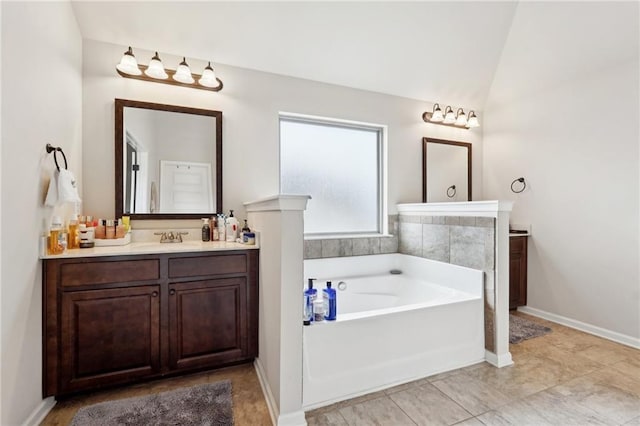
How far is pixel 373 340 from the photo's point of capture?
1869 millimetres

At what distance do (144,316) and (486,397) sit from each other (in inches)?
82.8

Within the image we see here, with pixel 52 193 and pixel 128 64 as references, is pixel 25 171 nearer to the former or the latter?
pixel 52 193

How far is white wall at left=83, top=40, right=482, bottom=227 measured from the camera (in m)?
2.29

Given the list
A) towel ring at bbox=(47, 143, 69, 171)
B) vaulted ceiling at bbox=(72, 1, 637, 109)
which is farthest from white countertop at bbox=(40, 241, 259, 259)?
vaulted ceiling at bbox=(72, 1, 637, 109)

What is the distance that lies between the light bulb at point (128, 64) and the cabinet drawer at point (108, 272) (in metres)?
1.40

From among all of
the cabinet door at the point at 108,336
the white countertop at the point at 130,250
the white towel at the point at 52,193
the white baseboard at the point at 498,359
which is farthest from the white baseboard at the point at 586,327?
the white towel at the point at 52,193

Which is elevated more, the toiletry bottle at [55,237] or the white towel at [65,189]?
the white towel at [65,189]

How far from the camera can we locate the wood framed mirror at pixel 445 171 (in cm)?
345

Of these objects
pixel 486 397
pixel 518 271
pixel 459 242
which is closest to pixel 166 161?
pixel 459 242

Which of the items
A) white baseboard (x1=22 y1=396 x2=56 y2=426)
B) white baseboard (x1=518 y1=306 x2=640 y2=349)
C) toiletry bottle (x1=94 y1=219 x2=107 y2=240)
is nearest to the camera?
white baseboard (x1=22 y1=396 x2=56 y2=426)

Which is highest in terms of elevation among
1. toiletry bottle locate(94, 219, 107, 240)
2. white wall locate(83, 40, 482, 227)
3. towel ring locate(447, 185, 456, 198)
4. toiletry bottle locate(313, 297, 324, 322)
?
white wall locate(83, 40, 482, 227)

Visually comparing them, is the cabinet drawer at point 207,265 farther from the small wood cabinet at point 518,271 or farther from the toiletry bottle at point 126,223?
the small wood cabinet at point 518,271

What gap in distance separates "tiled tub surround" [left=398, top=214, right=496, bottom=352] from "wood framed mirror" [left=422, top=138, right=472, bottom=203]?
0.57 m

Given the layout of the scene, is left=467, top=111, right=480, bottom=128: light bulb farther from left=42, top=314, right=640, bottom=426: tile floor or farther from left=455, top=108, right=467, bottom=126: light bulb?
left=42, top=314, right=640, bottom=426: tile floor
